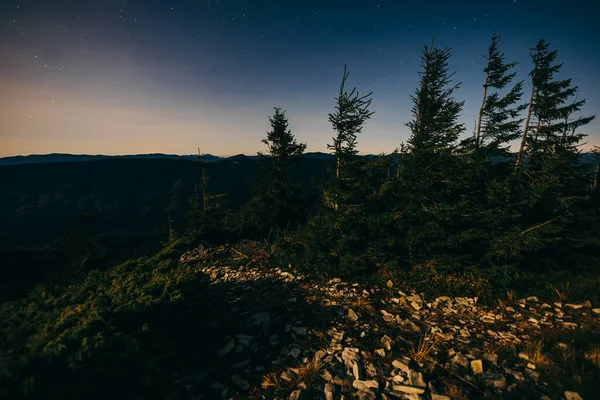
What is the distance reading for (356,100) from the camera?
33.1ft

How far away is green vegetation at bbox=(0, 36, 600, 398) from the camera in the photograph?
3721mm

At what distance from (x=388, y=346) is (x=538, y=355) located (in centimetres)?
293

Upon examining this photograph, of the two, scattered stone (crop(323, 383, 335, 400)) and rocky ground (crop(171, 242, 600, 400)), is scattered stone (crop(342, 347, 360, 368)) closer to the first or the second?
rocky ground (crop(171, 242, 600, 400))

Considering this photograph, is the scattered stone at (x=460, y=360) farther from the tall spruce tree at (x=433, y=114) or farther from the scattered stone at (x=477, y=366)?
the tall spruce tree at (x=433, y=114)

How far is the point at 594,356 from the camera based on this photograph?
4.81 m

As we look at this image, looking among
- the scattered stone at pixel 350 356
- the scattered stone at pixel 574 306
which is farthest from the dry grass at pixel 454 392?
the scattered stone at pixel 574 306

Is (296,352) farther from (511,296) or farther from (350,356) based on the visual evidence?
(511,296)

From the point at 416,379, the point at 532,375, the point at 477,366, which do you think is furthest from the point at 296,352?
the point at 532,375

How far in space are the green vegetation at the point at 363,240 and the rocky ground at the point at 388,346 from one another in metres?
0.59

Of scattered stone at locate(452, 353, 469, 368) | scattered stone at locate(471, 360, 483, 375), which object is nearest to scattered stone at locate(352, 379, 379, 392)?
scattered stone at locate(452, 353, 469, 368)

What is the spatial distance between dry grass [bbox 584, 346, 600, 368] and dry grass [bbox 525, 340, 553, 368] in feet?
2.28

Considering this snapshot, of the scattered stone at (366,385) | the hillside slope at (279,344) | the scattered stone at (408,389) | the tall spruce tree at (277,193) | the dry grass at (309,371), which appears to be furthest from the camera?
the tall spruce tree at (277,193)

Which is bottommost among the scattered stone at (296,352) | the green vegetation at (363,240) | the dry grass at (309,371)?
the scattered stone at (296,352)

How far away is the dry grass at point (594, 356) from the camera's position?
4724 mm
